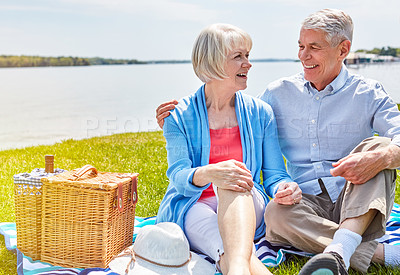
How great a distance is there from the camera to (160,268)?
285cm

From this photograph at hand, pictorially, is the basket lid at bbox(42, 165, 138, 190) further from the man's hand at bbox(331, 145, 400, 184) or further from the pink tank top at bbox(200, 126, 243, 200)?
the man's hand at bbox(331, 145, 400, 184)

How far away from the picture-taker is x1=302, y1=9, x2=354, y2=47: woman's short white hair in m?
3.25

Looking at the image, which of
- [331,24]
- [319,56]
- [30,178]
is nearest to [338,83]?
[319,56]

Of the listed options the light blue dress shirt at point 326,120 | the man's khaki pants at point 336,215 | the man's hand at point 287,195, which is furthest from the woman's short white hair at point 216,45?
the man's khaki pants at point 336,215

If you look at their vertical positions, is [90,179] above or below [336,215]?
above

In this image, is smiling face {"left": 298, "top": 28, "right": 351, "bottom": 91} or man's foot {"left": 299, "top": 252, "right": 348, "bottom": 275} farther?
smiling face {"left": 298, "top": 28, "right": 351, "bottom": 91}

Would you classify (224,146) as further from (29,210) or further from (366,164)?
(29,210)

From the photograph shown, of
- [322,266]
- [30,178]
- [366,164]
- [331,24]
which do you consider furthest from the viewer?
[331,24]

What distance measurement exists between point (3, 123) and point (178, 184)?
15.5m

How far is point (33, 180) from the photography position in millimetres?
3127

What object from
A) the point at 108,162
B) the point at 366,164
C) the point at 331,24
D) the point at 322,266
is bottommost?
the point at 108,162

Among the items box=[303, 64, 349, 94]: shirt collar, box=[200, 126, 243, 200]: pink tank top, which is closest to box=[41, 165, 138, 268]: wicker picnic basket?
box=[200, 126, 243, 200]: pink tank top

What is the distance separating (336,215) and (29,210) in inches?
80.5

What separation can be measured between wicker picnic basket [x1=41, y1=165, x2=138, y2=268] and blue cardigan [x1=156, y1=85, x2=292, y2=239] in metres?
0.35
